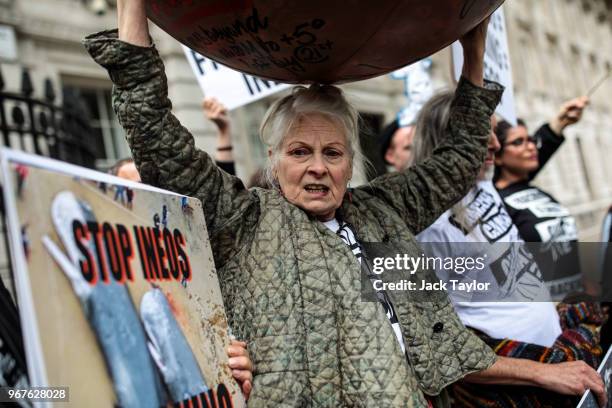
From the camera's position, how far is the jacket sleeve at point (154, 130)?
1215 millimetres

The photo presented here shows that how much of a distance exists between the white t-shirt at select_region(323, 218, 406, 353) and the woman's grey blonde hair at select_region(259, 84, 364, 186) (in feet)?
0.60

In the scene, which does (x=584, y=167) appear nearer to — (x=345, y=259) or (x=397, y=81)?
(x=397, y=81)

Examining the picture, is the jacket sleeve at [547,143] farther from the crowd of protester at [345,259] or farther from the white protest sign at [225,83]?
the white protest sign at [225,83]

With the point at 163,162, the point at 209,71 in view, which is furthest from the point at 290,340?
the point at 209,71

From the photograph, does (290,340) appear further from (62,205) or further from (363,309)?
(62,205)

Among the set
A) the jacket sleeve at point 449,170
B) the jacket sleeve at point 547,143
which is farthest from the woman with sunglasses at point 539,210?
the jacket sleeve at point 449,170

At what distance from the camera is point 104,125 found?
24.6 feet

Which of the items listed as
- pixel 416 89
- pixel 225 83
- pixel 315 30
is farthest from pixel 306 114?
pixel 416 89

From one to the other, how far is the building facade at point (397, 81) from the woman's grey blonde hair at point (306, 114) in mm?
232

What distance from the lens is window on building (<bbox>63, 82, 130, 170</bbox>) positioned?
748 centimetres

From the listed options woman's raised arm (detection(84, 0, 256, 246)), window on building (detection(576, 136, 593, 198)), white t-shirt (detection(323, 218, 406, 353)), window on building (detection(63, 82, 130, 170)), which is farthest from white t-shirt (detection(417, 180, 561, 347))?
window on building (detection(576, 136, 593, 198))

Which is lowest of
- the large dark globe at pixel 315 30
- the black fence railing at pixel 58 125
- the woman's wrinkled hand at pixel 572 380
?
the woman's wrinkled hand at pixel 572 380

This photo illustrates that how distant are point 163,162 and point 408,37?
616 millimetres

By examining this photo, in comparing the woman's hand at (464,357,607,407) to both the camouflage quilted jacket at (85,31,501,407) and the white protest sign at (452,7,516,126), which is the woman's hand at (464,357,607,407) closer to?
the camouflage quilted jacket at (85,31,501,407)
